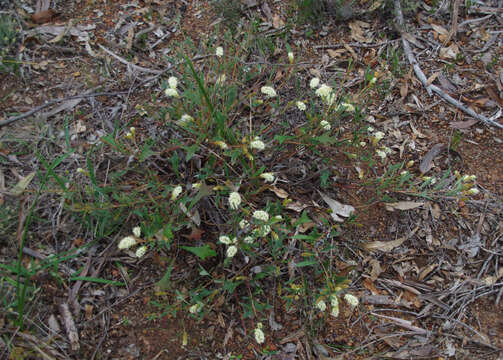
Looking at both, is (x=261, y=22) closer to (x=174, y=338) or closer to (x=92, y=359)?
(x=174, y=338)

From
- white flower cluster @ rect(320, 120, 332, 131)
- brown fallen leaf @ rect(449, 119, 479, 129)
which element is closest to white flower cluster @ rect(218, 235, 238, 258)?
white flower cluster @ rect(320, 120, 332, 131)

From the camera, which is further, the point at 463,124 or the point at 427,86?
the point at 427,86

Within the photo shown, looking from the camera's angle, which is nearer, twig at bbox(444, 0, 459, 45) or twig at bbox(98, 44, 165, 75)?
twig at bbox(98, 44, 165, 75)

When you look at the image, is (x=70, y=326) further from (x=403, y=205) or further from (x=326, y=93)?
(x=403, y=205)

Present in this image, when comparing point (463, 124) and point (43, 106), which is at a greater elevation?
point (43, 106)

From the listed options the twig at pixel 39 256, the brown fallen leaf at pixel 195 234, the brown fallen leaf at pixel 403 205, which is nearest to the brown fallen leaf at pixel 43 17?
the twig at pixel 39 256

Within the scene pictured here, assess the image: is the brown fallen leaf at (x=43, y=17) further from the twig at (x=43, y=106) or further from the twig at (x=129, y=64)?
the twig at (x=43, y=106)

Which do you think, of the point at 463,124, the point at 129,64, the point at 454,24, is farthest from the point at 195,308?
the point at 454,24

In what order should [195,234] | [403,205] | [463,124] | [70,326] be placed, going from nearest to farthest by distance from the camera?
[70,326] → [195,234] → [403,205] → [463,124]

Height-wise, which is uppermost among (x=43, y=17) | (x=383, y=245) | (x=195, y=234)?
(x=43, y=17)

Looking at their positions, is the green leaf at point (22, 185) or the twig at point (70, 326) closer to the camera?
the twig at point (70, 326)

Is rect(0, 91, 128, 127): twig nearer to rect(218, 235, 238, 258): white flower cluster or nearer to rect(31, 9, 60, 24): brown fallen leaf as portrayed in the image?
rect(31, 9, 60, 24): brown fallen leaf
